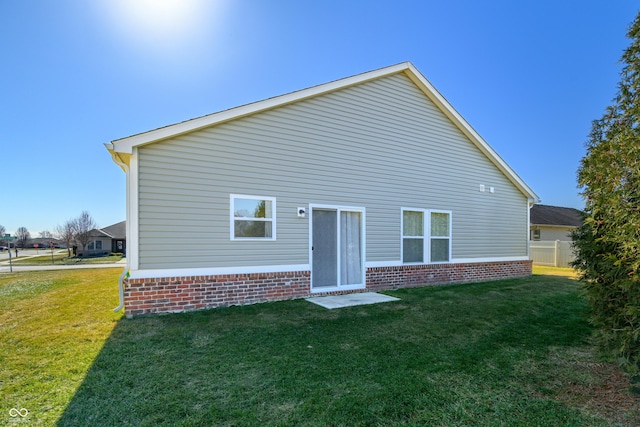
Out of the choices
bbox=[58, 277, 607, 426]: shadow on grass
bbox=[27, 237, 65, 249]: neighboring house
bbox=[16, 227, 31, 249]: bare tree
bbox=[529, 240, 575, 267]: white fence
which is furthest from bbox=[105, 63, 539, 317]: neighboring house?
bbox=[16, 227, 31, 249]: bare tree

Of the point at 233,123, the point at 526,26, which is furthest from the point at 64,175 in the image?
the point at 526,26

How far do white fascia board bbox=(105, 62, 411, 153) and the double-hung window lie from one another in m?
3.97

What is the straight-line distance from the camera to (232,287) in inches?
262

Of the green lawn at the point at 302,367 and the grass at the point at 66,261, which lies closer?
the green lawn at the point at 302,367

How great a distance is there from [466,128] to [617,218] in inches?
313

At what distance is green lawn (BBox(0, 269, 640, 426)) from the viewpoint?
266cm

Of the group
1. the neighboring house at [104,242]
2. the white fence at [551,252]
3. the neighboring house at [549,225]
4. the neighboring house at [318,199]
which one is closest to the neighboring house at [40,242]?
the neighboring house at [104,242]

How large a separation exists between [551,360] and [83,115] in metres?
15.9

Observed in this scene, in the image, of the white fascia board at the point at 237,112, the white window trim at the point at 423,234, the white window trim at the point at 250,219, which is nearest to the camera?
the white fascia board at the point at 237,112

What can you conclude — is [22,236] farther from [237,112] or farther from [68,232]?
[237,112]

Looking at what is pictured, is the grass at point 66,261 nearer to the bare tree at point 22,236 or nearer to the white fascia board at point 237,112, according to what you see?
the white fascia board at point 237,112

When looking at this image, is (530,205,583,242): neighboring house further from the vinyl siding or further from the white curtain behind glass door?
the white curtain behind glass door

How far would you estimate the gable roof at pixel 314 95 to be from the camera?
19.4 ft

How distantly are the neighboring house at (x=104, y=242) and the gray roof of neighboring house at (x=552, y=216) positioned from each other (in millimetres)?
46619
